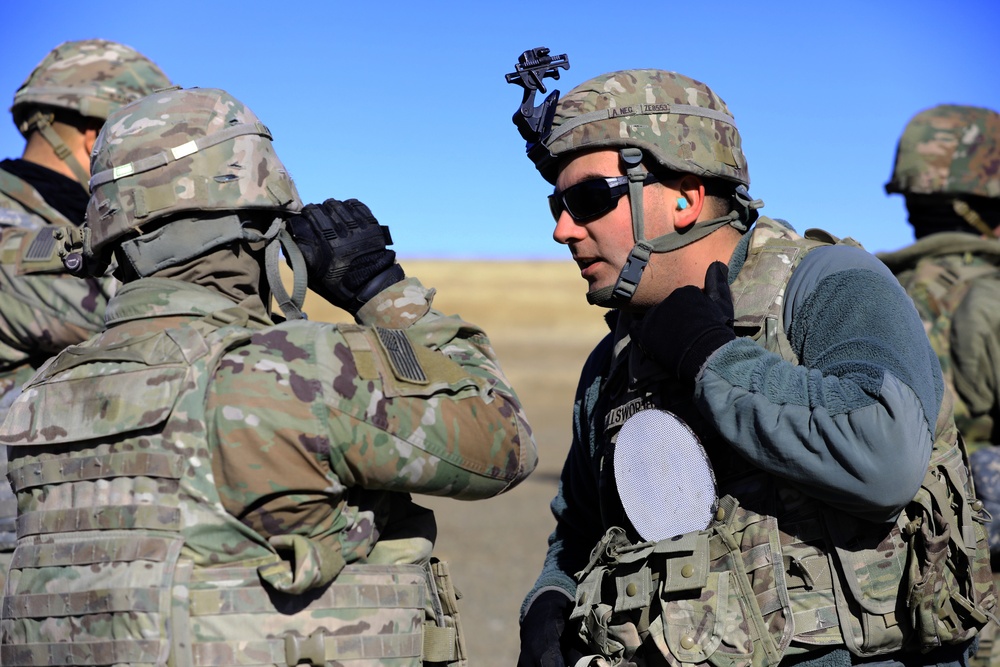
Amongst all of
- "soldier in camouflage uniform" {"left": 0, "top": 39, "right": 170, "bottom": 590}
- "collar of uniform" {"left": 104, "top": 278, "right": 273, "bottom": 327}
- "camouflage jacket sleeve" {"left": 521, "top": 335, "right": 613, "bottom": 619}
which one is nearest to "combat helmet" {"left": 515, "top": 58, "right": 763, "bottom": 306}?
"camouflage jacket sleeve" {"left": 521, "top": 335, "right": 613, "bottom": 619}

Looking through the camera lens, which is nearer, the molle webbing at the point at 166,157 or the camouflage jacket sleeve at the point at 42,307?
the molle webbing at the point at 166,157

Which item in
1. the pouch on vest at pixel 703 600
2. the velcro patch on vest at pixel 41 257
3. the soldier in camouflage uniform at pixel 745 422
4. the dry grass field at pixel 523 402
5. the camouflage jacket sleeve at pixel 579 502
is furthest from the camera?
the dry grass field at pixel 523 402

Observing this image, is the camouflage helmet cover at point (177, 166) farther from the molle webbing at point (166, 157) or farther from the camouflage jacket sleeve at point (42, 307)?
the camouflage jacket sleeve at point (42, 307)

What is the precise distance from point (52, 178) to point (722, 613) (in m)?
3.98

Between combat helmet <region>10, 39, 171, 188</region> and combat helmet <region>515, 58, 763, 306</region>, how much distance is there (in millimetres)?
2844

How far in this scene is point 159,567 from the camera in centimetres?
277

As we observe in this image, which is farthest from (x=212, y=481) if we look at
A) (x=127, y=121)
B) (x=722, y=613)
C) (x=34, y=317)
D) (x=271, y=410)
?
(x=34, y=317)

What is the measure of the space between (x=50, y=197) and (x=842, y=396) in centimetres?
400

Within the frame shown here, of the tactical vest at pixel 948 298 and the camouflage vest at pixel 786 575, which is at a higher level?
the tactical vest at pixel 948 298

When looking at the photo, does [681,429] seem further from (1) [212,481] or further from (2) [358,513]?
(1) [212,481]

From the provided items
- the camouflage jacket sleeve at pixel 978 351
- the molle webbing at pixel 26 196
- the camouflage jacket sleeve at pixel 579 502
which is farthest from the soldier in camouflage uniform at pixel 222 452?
the camouflage jacket sleeve at pixel 978 351

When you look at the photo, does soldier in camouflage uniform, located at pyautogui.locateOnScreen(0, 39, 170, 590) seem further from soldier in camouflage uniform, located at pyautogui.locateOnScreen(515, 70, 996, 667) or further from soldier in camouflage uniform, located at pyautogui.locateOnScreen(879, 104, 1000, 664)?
soldier in camouflage uniform, located at pyautogui.locateOnScreen(879, 104, 1000, 664)

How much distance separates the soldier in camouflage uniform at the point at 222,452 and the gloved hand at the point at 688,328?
45 centimetres

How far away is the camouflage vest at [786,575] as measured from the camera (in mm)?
2975
